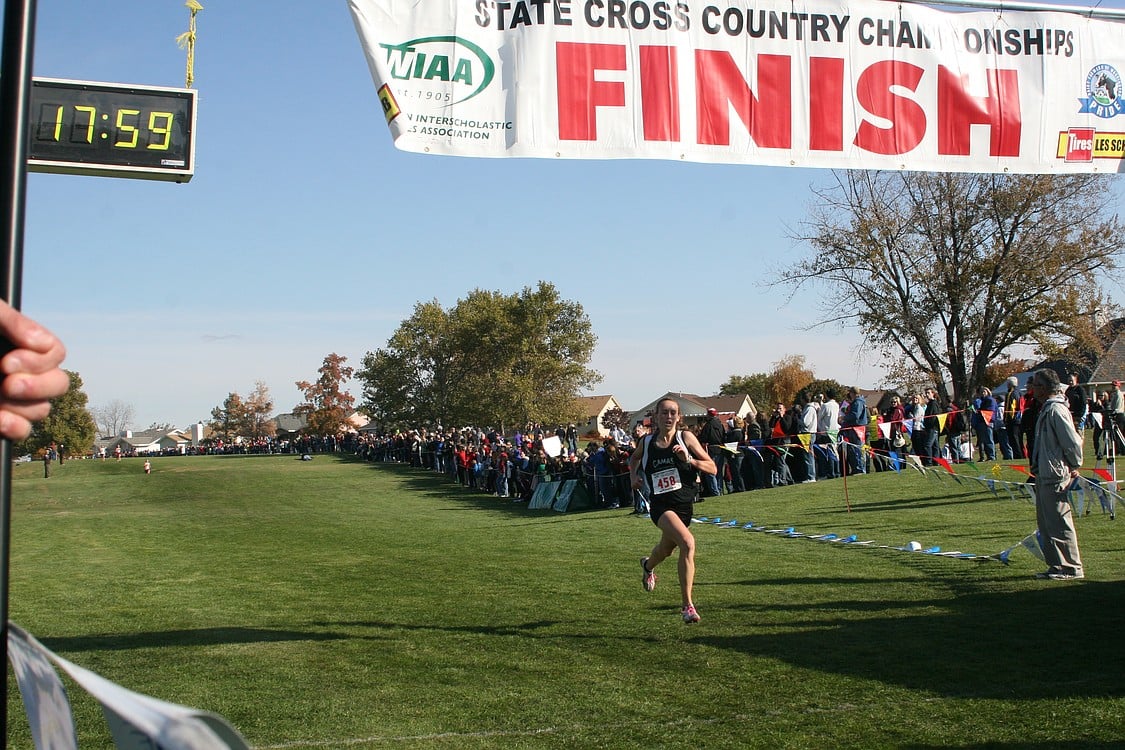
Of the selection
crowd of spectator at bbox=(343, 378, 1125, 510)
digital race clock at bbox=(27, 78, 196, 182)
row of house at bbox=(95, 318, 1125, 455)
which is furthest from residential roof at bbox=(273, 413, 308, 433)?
digital race clock at bbox=(27, 78, 196, 182)

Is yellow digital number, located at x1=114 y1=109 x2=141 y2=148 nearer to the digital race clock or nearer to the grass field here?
the digital race clock

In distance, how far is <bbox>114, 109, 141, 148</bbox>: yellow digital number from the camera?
16.2ft

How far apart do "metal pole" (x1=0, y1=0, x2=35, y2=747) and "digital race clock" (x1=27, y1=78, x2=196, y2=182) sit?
9.55 ft

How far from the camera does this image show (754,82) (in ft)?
18.9

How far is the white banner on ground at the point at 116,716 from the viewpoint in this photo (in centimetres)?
149

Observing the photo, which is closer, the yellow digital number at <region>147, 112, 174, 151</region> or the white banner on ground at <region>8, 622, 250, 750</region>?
the white banner on ground at <region>8, 622, 250, 750</region>

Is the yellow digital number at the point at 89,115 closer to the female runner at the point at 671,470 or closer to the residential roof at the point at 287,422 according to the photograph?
the female runner at the point at 671,470

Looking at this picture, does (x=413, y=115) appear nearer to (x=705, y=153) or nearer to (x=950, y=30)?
(x=705, y=153)

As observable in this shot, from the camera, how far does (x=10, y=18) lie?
203 centimetres

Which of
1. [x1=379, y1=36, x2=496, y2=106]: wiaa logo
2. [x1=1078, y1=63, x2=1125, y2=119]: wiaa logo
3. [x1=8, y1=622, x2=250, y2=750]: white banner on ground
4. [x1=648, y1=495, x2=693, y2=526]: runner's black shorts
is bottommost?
[x1=648, y1=495, x2=693, y2=526]: runner's black shorts

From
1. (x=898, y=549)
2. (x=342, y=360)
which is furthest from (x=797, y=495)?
(x=342, y=360)

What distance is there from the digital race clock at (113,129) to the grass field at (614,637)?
125 inches

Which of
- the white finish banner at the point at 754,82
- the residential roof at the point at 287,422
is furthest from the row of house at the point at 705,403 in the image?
the white finish banner at the point at 754,82

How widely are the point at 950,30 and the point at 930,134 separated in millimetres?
643
